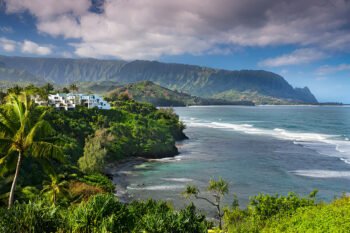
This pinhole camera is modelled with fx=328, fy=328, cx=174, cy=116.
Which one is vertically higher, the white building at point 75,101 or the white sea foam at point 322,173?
the white building at point 75,101

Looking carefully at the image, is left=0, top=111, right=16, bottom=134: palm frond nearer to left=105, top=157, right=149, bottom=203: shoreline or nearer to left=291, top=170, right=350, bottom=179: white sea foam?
left=105, top=157, right=149, bottom=203: shoreline

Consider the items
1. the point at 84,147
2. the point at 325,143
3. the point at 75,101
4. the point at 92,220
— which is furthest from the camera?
the point at 75,101

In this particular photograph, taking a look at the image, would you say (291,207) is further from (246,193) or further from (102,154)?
(102,154)

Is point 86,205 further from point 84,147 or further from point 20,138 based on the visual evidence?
point 84,147

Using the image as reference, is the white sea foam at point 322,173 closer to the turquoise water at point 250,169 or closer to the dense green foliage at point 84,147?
the turquoise water at point 250,169

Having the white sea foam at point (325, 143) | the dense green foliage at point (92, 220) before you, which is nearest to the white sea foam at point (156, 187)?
the dense green foliage at point (92, 220)

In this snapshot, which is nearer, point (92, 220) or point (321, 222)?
point (92, 220)

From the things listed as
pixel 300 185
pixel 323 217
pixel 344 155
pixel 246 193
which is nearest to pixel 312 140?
pixel 344 155

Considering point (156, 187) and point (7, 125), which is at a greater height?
point (7, 125)

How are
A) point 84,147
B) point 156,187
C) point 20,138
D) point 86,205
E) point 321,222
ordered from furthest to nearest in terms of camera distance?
point 84,147 < point 156,187 < point 20,138 < point 321,222 < point 86,205

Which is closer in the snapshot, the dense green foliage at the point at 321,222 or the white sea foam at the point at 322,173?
the dense green foliage at the point at 321,222

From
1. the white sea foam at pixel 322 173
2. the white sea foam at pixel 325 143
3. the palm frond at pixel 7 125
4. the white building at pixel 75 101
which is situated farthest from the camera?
the white building at pixel 75 101

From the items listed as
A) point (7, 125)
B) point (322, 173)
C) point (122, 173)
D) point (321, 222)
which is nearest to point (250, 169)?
point (322, 173)

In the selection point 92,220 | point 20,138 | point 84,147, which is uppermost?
point 20,138
